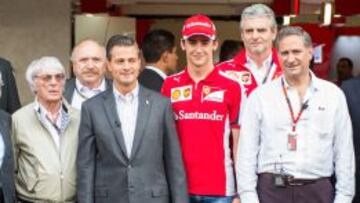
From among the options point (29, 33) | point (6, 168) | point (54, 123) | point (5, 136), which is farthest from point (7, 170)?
point (29, 33)

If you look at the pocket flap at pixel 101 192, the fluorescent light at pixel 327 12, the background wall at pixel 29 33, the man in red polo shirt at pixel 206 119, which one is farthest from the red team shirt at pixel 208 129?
the fluorescent light at pixel 327 12

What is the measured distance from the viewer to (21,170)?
4219 millimetres

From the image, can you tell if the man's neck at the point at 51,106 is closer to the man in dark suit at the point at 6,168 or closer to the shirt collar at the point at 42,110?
the shirt collar at the point at 42,110

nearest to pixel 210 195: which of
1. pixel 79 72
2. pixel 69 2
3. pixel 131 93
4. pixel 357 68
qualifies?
pixel 131 93

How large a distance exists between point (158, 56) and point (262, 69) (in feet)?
4.40

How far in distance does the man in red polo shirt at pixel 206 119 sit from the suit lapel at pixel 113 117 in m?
0.32

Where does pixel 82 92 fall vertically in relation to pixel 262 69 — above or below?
below

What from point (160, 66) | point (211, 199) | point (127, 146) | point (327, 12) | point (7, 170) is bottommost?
point (211, 199)

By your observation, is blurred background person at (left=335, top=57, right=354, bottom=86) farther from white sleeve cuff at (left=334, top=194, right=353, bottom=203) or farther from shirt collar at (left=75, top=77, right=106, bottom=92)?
white sleeve cuff at (left=334, top=194, right=353, bottom=203)

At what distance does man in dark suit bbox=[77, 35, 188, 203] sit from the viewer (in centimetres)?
400

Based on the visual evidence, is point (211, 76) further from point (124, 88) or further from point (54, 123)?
point (54, 123)

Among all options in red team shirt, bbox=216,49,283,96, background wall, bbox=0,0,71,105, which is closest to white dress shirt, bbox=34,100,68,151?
red team shirt, bbox=216,49,283,96

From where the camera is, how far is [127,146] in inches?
158

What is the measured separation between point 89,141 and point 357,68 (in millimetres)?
7569
